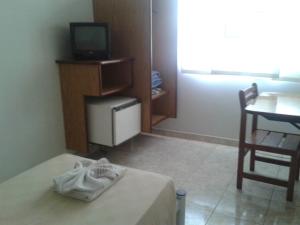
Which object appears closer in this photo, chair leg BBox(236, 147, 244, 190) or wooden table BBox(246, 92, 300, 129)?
wooden table BBox(246, 92, 300, 129)

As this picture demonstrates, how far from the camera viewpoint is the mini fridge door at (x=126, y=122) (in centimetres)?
260

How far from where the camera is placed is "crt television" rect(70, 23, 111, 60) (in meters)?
2.58

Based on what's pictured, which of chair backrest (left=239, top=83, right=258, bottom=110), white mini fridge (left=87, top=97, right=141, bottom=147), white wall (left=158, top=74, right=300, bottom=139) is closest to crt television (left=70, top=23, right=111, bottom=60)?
white mini fridge (left=87, top=97, right=141, bottom=147)

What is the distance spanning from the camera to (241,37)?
2807 mm

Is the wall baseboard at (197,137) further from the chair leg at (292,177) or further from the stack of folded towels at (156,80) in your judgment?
the chair leg at (292,177)

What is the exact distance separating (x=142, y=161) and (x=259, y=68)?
4.79ft

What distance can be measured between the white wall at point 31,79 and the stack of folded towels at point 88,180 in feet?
3.62

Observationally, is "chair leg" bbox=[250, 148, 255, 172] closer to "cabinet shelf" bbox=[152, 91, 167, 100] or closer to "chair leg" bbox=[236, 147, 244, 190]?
"chair leg" bbox=[236, 147, 244, 190]

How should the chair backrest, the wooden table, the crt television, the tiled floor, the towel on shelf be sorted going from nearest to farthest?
the wooden table → the tiled floor → the chair backrest → the crt television → the towel on shelf

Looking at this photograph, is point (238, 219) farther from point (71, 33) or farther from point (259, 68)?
point (71, 33)

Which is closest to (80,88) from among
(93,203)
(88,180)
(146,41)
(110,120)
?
(110,120)

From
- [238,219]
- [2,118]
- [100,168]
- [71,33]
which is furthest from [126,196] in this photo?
[71,33]

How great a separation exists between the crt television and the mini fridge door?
53cm

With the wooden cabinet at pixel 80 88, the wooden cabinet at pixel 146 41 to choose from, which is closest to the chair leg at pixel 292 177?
the wooden cabinet at pixel 146 41
